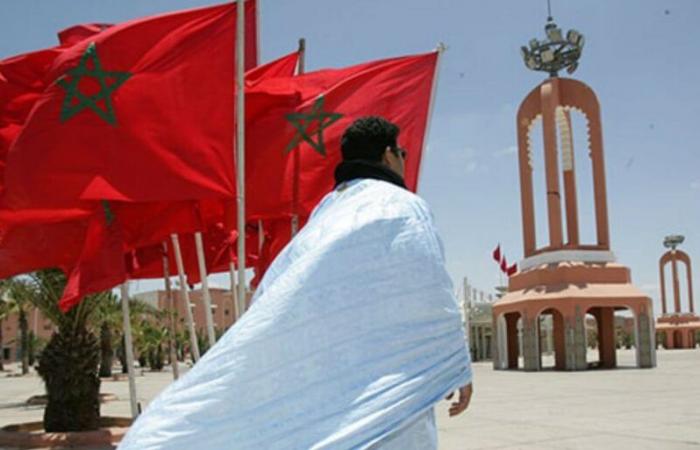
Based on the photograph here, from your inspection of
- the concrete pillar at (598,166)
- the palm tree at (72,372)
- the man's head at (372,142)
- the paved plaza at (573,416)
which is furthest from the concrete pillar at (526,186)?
the man's head at (372,142)

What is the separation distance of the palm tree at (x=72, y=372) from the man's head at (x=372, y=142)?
29.0ft

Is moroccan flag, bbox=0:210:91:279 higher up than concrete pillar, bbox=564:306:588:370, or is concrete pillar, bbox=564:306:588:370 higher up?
moroccan flag, bbox=0:210:91:279

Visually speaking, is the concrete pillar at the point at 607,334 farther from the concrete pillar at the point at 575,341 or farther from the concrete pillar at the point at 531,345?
the concrete pillar at the point at 531,345

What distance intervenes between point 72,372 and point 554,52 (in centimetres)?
2190

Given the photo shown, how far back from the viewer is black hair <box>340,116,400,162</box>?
2.88 metres

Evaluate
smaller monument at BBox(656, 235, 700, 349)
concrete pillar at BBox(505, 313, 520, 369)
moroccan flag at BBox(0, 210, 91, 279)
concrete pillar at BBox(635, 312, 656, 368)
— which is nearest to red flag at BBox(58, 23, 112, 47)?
moroccan flag at BBox(0, 210, 91, 279)

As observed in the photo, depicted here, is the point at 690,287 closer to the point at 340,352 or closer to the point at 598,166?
the point at 598,166

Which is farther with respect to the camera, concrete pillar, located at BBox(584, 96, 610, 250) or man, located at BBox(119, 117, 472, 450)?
concrete pillar, located at BBox(584, 96, 610, 250)

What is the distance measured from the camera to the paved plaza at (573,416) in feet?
27.1

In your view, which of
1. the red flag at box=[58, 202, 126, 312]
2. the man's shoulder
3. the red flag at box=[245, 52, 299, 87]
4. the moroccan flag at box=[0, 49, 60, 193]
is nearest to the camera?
the man's shoulder

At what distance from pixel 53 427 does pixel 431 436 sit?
30.1 feet

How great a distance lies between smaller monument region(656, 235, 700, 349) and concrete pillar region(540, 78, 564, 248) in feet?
116

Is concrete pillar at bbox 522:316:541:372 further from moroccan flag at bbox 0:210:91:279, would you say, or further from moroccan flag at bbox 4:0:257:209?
moroccan flag at bbox 4:0:257:209

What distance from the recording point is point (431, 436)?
250 cm
